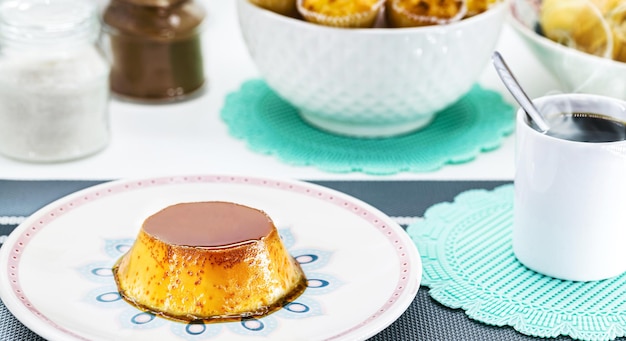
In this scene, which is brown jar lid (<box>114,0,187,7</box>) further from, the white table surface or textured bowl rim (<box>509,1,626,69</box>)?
textured bowl rim (<box>509,1,626,69</box>)

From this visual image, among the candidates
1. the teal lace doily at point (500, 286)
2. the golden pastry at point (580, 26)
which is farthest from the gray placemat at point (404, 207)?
the golden pastry at point (580, 26)

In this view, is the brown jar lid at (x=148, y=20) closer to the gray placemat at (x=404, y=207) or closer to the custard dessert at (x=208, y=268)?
the gray placemat at (x=404, y=207)

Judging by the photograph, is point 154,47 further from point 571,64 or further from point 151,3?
point 571,64

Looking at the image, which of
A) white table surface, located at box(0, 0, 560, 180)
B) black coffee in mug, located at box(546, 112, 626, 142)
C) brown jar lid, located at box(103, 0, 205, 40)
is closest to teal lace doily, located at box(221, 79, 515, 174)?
white table surface, located at box(0, 0, 560, 180)

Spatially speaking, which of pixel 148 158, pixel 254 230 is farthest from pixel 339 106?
pixel 254 230

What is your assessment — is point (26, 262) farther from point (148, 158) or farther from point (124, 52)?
point (124, 52)

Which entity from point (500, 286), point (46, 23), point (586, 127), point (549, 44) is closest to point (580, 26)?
point (549, 44)
